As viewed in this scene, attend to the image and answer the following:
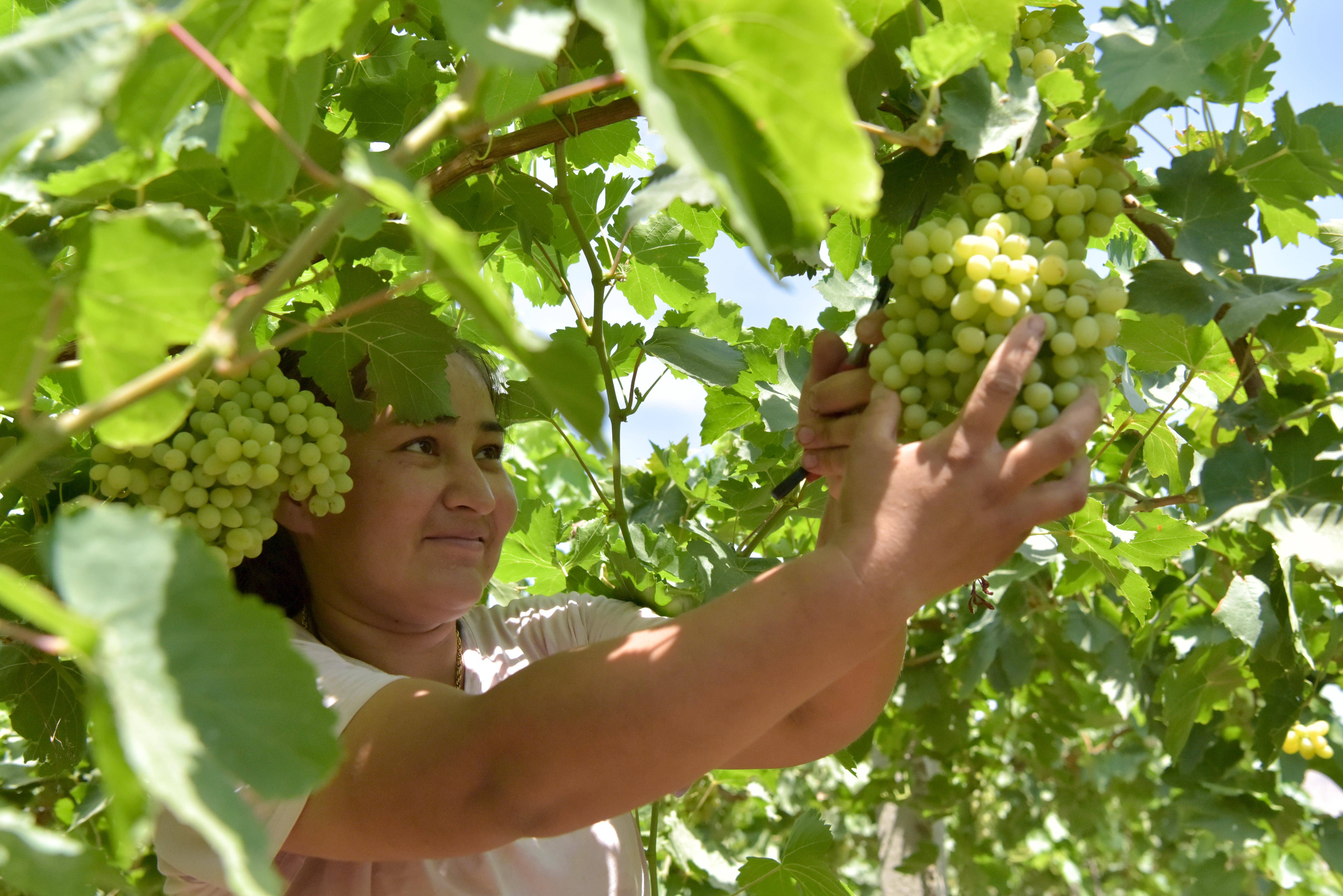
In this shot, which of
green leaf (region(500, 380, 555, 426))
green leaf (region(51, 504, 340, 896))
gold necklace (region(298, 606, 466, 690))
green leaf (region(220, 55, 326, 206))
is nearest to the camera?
green leaf (region(51, 504, 340, 896))

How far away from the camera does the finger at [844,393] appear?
3.71ft

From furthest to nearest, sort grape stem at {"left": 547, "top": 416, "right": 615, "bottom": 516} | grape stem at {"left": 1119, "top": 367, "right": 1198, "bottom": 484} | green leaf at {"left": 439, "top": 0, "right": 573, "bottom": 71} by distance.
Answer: grape stem at {"left": 547, "top": 416, "right": 615, "bottom": 516} < grape stem at {"left": 1119, "top": 367, "right": 1198, "bottom": 484} < green leaf at {"left": 439, "top": 0, "right": 573, "bottom": 71}

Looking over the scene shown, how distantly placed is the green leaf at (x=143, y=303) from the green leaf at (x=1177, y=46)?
0.84 metres

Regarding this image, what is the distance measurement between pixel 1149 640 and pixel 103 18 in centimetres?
268

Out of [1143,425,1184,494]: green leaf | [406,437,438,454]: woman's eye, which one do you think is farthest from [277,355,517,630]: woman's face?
[1143,425,1184,494]: green leaf

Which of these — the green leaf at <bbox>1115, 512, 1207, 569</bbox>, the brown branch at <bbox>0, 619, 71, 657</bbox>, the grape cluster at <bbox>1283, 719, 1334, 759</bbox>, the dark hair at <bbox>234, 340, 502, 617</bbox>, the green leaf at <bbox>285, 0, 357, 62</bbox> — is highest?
the green leaf at <bbox>285, 0, 357, 62</bbox>

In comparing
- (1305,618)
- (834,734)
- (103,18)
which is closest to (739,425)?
(834,734)

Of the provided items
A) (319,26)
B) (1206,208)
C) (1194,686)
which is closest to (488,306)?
(319,26)

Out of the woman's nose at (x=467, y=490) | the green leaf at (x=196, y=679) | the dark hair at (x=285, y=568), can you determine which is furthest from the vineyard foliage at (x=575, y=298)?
the woman's nose at (x=467, y=490)

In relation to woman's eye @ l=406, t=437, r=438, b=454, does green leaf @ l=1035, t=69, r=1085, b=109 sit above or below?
above

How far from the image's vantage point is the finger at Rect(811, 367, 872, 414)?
1.13m

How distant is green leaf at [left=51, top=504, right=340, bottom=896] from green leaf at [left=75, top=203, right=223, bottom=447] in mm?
119

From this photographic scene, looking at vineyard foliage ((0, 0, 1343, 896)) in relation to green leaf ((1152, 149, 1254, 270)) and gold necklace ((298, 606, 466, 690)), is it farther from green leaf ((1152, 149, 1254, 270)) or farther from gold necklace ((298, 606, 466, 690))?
gold necklace ((298, 606, 466, 690))

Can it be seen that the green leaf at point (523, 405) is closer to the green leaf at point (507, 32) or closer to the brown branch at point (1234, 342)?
Result: the brown branch at point (1234, 342)
